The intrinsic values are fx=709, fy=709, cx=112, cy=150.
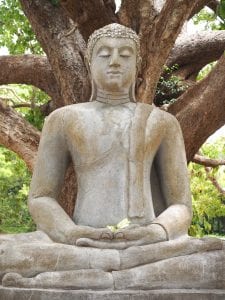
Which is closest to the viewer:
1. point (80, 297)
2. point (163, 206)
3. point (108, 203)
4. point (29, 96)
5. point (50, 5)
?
point (80, 297)

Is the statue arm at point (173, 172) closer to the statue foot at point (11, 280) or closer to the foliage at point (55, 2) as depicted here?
the statue foot at point (11, 280)

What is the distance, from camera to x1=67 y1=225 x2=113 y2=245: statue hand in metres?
4.33

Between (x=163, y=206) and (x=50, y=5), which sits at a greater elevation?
(x=50, y=5)

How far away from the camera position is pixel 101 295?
394 centimetres

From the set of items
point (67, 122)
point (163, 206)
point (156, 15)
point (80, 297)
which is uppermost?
point (156, 15)

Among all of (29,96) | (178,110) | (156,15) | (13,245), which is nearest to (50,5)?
(156,15)

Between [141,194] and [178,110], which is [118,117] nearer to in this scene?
[141,194]

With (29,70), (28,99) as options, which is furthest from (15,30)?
(28,99)

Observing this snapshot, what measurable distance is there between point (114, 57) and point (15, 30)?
670 cm

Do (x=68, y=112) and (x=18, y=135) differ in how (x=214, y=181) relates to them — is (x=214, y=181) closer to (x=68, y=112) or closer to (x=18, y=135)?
(x=18, y=135)

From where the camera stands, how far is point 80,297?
3.92 m

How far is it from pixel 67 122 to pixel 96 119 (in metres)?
0.20

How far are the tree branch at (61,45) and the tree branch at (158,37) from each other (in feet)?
2.52

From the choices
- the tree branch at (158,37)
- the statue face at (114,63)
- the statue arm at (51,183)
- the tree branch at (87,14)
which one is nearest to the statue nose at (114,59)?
the statue face at (114,63)
